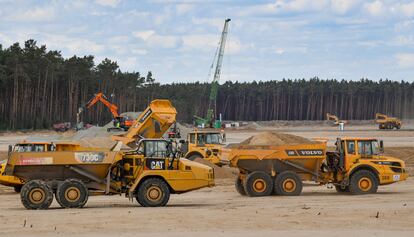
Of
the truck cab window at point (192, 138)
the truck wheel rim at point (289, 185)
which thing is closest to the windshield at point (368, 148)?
the truck wheel rim at point (289, 185)

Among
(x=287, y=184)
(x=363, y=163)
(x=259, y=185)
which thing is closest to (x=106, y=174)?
(x=259, y=185)

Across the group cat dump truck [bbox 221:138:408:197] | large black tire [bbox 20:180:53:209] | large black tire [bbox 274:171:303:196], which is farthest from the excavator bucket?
large black tire [bbox 20:180:53:209]

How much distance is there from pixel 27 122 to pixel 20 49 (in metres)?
9.53

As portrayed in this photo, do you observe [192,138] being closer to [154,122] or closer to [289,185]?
[154,122]

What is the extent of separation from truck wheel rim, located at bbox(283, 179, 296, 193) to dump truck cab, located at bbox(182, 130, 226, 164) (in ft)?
34.3

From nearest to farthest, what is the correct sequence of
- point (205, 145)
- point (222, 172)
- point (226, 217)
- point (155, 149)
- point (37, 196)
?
point (226, 217)
point (37, 196)
point (155, 149)
point (222, 172)
point (205, 145)

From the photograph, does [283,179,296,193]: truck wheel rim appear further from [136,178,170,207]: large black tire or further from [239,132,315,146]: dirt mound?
[136,178,170,207]: large black tire

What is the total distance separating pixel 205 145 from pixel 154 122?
281 centimetres

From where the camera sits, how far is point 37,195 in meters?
22.9

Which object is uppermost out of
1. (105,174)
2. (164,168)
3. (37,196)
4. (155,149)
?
(155,149)

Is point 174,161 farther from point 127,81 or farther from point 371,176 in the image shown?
point 127,81

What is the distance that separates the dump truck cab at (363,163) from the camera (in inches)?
1112

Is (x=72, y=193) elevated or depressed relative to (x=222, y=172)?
elevated

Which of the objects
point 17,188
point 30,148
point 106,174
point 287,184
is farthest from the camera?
point 17,188
